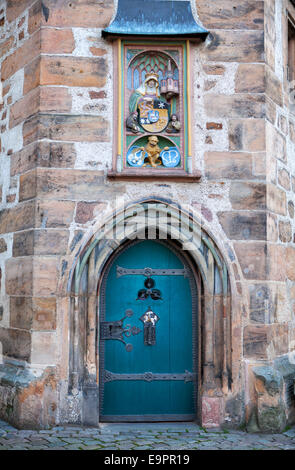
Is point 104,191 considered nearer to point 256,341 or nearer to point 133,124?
point 133,124

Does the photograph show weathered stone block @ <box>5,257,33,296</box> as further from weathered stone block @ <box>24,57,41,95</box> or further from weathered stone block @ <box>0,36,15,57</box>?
weathered stone block @ <box>0,36,15,57</box>

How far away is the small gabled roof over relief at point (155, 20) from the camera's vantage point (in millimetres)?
5383

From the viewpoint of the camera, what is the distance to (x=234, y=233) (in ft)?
17.6

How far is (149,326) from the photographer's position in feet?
18.0

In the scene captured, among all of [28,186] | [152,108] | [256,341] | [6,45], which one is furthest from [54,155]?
[256,341]

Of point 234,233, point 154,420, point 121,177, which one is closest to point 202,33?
point 121,177

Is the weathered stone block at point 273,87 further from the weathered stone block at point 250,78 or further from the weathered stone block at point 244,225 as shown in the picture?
the weathered stone block at point 244,225

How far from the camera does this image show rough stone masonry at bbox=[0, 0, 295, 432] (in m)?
5.16

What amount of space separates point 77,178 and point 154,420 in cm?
249

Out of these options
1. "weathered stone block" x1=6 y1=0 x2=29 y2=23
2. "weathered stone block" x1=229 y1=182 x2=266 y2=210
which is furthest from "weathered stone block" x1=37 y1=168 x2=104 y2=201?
"weathered stone block" x1=6 y1=0 x2=29 y2=23

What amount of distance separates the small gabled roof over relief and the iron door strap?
2334mm

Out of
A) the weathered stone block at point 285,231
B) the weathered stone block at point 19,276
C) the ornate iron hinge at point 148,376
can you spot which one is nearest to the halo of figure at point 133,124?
the weathered stone block at point 19,276
